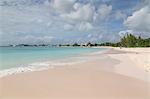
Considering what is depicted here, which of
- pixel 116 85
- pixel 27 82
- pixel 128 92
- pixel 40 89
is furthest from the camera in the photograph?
pixel 27 82

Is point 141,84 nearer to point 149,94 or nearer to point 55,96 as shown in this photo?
point 149,94

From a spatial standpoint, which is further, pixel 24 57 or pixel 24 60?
pixel 24 57

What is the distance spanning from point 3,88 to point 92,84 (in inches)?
77.0

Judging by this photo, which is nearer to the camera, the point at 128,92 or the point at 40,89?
the point at 128,92

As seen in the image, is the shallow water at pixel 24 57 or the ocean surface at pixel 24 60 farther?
the shallow water at pixel 24 57

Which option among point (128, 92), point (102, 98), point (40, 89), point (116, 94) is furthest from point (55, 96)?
point (128, 92)

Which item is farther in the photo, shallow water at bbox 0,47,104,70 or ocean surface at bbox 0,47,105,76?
shallow water at bbox 0,47,104,70

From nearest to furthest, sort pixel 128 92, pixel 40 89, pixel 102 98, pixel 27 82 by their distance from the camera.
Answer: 1. pixel 102 98
2. pixel 128 92
3. pixel 40 89
4. pixel 27 82

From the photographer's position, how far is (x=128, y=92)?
3.90 m

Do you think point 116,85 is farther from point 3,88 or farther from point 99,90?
point 3,88

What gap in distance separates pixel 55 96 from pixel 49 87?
2.11 ft

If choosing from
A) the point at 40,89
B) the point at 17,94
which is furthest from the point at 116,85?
the point at 17,94

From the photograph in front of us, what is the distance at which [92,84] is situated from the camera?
463 centimetres

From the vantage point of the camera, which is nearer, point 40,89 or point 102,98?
point 102,98
